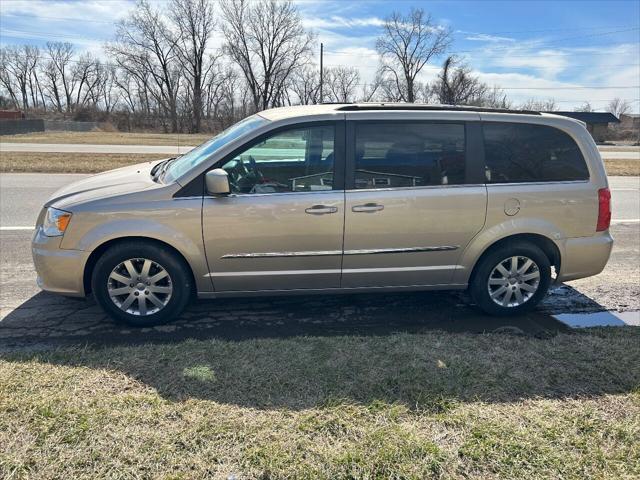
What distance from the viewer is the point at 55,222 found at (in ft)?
12.3

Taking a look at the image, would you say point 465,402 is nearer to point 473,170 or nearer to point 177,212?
point 473,170

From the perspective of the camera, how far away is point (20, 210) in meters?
8.20

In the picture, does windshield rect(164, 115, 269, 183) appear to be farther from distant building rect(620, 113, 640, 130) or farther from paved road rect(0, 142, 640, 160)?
distant building rect(620, 113, 640, 130)

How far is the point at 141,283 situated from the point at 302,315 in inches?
56.1

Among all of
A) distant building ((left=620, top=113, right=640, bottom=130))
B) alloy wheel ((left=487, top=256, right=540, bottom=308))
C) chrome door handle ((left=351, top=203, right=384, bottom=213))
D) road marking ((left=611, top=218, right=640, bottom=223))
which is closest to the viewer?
chrome door handle ((left=351, top=203, right=384, bottom=213))

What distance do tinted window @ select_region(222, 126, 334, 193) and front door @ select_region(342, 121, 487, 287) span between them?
23cm

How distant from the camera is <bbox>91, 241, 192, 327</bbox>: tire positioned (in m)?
3.76

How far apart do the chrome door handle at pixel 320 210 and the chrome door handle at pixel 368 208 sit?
17 cm

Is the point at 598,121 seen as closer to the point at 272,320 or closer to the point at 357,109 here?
the point at 357,109

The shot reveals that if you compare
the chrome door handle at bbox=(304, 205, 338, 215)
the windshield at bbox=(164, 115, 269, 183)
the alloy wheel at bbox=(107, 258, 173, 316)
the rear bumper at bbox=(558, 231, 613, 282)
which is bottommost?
the alloy wheel at bbox=(107, 258, 173, 316)

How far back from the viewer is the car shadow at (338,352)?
3025 mm

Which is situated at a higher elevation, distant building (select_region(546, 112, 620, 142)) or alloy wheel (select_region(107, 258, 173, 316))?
distant building (select_region(546, 112, 620, 142))

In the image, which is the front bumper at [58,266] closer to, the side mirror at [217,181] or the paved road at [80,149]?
the side mirror at [217,181]

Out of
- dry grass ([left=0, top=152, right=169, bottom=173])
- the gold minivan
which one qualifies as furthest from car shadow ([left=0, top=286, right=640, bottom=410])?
dry grass ([left=0, top=152, right=169, bottom=173])
